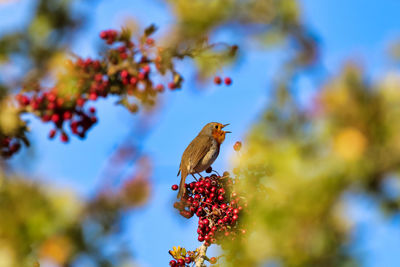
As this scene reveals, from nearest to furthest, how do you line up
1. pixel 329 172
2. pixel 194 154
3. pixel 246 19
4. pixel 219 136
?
A: pixel 329 172 → pixel 246 19 → pixel 194 154 → pixel 219 136

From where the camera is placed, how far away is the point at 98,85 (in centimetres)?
304

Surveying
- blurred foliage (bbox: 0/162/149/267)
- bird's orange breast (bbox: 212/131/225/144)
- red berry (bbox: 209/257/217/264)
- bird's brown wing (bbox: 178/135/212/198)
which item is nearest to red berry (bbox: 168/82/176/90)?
blurred foliage (bbox: 0/162/149/267)

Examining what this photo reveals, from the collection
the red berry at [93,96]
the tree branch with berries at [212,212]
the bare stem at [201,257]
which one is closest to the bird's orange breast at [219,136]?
the tree branch with berries at [212,212]

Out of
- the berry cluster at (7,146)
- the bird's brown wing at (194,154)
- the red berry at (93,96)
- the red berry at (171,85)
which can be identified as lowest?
the berry cluster at (7,146)

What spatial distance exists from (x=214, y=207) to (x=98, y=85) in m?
1.98

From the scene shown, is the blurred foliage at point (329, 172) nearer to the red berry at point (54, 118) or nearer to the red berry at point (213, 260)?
the red berry at point (54, 118)

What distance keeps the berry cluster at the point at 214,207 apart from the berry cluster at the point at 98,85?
1592 mm

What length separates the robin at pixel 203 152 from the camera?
6969 mm

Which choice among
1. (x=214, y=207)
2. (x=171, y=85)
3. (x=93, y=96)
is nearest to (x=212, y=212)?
(x=214, y=207)

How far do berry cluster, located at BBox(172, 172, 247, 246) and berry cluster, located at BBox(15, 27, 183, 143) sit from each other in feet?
5.22

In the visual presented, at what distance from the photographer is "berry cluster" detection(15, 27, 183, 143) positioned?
2.89 metres

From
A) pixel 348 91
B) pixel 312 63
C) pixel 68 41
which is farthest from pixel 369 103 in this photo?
pixel 68 41

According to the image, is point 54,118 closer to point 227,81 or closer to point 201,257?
A: point 227,81

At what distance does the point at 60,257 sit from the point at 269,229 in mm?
1076
